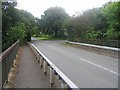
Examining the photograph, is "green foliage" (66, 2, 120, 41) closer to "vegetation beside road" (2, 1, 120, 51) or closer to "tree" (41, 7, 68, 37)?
"vegetation beside road" (2, 1, 120, 51)

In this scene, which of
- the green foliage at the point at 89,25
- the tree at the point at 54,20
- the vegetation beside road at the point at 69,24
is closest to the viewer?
the vegetation beside road at the point at 69,24

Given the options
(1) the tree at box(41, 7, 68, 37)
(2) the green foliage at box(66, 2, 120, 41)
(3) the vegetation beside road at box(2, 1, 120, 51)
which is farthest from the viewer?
(1) the tree at box(41, 7, 68, 37)

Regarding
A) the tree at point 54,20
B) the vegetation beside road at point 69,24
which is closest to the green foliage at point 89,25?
the vegetation beside road at point 69,24

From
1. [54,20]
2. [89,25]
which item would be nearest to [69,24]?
[89,25]

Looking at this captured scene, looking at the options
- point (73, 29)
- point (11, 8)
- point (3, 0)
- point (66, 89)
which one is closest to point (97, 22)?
point (73, 29)

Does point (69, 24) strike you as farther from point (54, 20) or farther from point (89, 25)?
point (54, 20)

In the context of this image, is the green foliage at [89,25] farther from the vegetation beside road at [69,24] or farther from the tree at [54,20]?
the tree at [54,20]

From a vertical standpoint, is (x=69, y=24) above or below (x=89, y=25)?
above

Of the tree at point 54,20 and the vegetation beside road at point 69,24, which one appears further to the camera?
the tree at point 54,20

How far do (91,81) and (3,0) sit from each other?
97.7ft

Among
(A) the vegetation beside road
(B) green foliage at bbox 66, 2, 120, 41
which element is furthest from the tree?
(B) green foliage at bbox 66, 2, 120, 41

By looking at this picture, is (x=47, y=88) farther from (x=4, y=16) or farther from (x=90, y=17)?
(x=90, y=17)

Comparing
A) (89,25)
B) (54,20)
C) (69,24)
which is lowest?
(89,25)

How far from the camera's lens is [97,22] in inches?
2354
